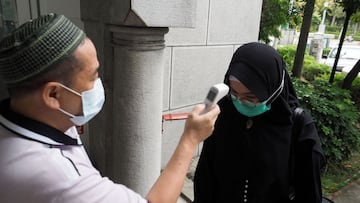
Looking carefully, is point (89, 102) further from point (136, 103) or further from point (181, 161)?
point (136, 103)

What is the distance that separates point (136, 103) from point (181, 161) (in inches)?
58.7

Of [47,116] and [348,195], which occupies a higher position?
[47,116]

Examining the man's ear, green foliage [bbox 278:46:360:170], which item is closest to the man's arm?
the man's ear

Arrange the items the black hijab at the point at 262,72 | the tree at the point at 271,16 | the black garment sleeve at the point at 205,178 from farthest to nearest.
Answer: the tree at the point at 271,16 → the black garment sleeve at the point at 205,178 → the black hijab at the point at 262,72

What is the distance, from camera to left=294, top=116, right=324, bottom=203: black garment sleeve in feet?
5.43

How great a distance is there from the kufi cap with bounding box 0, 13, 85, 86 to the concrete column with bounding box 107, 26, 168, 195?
1491mm

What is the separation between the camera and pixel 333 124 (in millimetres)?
4309

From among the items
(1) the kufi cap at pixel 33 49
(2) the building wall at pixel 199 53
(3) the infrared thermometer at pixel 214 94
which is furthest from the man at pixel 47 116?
(2) the building wall at pixel 199 53

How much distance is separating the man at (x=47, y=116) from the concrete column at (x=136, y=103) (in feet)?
4.63

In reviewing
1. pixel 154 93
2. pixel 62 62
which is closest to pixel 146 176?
pixel 154 93

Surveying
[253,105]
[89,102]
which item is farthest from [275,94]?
[89,102]

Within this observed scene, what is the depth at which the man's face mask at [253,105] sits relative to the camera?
171cm

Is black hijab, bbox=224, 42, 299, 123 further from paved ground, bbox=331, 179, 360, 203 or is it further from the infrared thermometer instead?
paved ground, bbox=331, 179, 360, 203

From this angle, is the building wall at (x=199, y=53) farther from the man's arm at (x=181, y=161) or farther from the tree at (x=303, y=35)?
the tree at (x=303, y=35)
